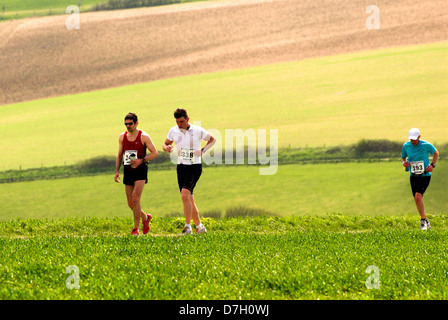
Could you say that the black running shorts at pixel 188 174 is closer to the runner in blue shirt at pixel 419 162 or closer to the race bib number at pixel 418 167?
the runner in blue shirt at pixel 419 162

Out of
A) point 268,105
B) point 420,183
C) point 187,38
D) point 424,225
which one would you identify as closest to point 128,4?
point 187,38

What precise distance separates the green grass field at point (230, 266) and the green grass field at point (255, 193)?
24.9ft

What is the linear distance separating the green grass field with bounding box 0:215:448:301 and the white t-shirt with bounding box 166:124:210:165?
1.58 metres

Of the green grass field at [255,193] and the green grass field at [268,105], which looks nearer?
the green grass field at [255,193]

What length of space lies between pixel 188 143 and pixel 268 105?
16.5 metres

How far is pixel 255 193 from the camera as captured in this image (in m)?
21.8

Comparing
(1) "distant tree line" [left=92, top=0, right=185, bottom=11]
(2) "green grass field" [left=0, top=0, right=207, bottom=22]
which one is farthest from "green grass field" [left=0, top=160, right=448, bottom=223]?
(2) "green grass field" [left=0, top=0, right=207, bottom=22]

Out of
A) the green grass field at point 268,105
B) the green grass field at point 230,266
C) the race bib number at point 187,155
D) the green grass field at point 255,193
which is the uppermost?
the green grass field at point 268,105

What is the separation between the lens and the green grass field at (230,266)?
8062 mm

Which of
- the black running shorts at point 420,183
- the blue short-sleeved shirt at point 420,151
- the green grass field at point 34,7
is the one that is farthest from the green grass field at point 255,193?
the green grass field at point 34,7

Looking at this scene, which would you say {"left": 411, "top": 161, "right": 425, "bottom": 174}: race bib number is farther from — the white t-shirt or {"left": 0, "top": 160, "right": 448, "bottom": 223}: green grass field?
{"left": 0, "top": 160, "right": 448, "bottom": 223}: green grass field
